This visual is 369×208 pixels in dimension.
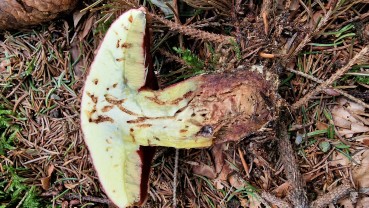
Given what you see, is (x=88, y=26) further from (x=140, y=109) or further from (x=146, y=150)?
(x=146, y=150)

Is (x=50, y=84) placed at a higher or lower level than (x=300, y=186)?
higher

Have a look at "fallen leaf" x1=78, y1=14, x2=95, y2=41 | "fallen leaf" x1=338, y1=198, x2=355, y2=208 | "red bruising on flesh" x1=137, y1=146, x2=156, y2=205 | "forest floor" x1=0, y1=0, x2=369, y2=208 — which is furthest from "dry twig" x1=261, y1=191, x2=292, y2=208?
"fallen leaf" x1=78, y1=14, x2=95, y2=41

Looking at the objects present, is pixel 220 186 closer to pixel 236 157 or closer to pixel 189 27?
pixel 236 157

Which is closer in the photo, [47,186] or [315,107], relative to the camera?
[315,107]

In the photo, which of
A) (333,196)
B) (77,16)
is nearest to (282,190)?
(333,196)

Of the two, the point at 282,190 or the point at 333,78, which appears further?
the point at 282,190

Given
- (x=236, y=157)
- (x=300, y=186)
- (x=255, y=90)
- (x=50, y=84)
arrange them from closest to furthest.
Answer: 1. (x=255, y=90)
2. (x=300, y=186)
3. (x=236, y=157)
4. (x=50, y=84)

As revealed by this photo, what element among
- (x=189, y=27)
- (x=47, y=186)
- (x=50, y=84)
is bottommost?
(x=47, y=186)

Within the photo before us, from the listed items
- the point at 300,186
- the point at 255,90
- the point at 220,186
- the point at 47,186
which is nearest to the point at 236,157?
the point at 220,186
